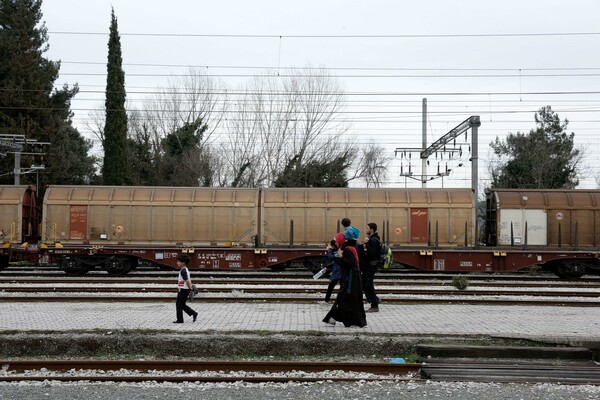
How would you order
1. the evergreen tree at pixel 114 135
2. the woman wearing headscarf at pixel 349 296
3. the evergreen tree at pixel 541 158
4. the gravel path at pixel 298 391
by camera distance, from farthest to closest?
the evergreen tree at pixel 541 158, the evergreen tree at pixel 114 135, the woman wearing headscarf at pixel 349 296, the gravel path at pixel 298 391

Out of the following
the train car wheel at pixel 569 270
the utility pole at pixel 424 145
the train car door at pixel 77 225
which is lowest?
the train car wheel at pixel 569 270

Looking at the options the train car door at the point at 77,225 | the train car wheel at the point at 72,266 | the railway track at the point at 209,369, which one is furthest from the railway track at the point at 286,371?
the train car door at the point at 77,225

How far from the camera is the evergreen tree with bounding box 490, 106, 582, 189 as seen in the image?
44562 mm

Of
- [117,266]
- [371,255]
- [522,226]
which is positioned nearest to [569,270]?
[522,226]

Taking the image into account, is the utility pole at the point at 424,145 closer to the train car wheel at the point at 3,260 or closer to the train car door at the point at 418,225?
the train car door at the point at 418,225

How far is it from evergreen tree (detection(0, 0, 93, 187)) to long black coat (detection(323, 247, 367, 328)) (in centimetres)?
3243

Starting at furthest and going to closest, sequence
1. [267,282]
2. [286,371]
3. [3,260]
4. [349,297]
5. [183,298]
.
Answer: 1. [3,260]
2. [267,282]
3. [183,298]
4. [349,297]
5. [286,371]

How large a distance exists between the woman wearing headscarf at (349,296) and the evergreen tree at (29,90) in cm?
3239

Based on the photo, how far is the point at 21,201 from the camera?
23.2 meters

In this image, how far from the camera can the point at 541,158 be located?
147ft

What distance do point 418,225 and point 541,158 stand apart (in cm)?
2558

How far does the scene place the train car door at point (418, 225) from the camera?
2345 cm

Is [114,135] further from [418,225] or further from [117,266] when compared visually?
[418,225]

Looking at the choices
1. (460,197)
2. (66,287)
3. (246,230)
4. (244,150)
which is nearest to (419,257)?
(460,197)
